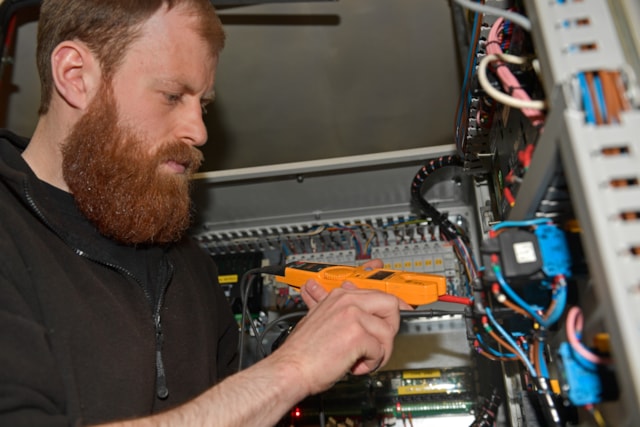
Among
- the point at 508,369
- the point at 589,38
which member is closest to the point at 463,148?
the point at 508,369

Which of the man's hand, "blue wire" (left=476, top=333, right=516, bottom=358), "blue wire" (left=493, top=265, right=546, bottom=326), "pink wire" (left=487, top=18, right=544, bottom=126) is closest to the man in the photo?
the man's hand

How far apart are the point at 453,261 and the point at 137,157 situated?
89 cm

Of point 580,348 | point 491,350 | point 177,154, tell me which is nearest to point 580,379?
point 580,348

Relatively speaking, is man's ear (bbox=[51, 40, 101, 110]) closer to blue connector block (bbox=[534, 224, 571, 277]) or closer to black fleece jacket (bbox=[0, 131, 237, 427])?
black fleece jacket (bbox=[0, 131, 237, 427])

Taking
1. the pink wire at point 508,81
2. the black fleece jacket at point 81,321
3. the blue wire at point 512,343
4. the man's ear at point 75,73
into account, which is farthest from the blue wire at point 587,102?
the man's ear at point 75,73

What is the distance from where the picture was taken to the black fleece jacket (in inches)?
31.1

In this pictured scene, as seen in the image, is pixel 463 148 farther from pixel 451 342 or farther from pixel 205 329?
pixel 205 329

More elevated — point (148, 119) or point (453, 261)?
point (148, 119)

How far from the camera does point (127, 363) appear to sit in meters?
0.97

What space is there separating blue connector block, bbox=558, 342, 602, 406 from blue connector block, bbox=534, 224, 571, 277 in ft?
0.34

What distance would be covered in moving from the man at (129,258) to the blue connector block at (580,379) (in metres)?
0.35

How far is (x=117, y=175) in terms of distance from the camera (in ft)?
3.80

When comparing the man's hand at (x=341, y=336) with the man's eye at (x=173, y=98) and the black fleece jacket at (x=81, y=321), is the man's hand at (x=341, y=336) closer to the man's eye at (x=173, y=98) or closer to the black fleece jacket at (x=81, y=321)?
the black fleece jacket at (x=81, y=321)

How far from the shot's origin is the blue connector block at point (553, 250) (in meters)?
0.62
